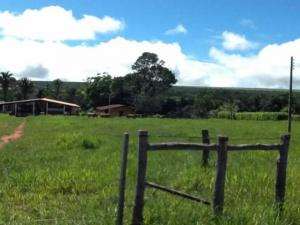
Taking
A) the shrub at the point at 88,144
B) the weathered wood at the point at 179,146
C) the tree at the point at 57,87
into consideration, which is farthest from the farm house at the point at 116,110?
the weathered wood at the point at 179,146

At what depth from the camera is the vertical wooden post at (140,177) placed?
8.87 meters

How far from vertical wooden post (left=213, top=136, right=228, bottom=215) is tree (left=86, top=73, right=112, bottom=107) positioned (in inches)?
4923

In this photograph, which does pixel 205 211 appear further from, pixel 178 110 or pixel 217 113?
pixel 178 110

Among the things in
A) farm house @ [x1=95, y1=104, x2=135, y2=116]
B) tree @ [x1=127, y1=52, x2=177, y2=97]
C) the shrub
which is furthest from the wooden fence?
tree @ [x1=127, y1=52, x2=177, y2=97]

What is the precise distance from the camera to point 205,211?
9.57 metres

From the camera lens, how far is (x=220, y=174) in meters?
9.48

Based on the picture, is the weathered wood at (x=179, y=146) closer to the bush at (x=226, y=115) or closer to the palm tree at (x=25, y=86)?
the bush at (x=226, y=115)

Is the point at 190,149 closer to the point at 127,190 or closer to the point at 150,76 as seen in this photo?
the point at 127,190

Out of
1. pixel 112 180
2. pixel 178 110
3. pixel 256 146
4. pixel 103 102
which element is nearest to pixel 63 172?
pixel 112 180

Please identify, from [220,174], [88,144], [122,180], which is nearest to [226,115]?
[88,144]

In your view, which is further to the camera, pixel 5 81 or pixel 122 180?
pixel 5 81

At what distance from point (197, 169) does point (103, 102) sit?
122 m

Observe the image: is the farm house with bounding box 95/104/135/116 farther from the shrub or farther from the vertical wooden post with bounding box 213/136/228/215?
the vertical wooden post with bounding box 213/136/228/215

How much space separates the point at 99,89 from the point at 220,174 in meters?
129
